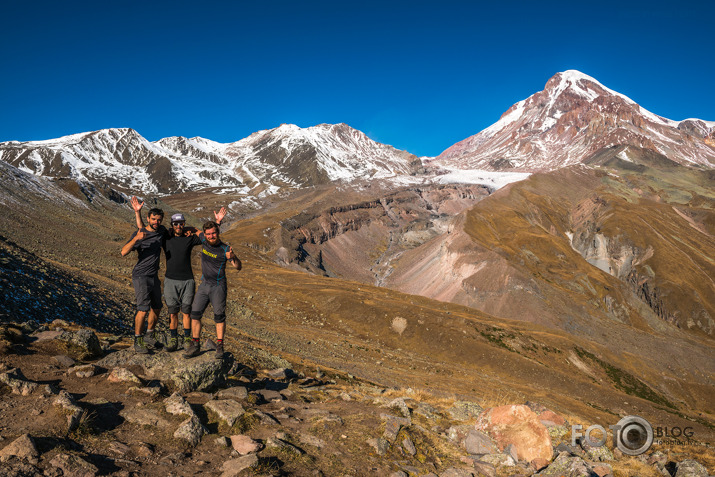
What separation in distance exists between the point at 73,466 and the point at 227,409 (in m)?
3.44

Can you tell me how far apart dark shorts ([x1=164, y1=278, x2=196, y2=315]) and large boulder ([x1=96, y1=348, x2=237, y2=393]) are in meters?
1.37

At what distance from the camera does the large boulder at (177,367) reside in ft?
33.1

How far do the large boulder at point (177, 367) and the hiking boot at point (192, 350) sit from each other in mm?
134

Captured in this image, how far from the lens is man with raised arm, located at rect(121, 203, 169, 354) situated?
10.8 m

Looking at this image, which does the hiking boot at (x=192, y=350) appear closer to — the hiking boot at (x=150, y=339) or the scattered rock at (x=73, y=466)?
the hiking boot at (x=150, y=339)

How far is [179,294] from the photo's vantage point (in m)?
11.4

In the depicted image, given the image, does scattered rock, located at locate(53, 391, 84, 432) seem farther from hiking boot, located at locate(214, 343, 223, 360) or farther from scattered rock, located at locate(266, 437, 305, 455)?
hiking boot, located at locate(214, 343, 223, 360)

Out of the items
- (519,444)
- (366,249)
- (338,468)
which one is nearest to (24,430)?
(338,468)

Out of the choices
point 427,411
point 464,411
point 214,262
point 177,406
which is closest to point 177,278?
point 214,262

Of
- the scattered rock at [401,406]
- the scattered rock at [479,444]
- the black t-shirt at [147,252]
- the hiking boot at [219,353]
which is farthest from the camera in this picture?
the scattered rock at [401,406]

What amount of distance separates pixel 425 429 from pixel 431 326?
1845 inches

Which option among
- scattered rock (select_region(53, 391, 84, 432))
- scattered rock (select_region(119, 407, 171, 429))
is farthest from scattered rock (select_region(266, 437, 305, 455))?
scattered rock (select_region(53, 391, 84, 432))

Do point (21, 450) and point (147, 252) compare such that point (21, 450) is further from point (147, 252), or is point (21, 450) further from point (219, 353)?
point (147, 252)

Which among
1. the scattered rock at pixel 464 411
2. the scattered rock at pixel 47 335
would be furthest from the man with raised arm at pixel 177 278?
the scattered rock at pixel 464 411
